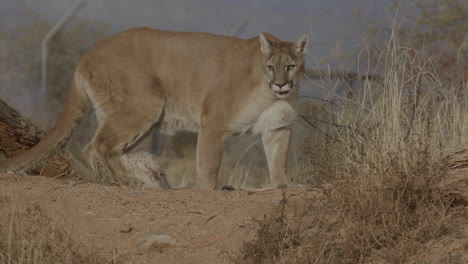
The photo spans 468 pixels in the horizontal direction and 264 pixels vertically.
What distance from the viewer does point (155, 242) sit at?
5.00 meters

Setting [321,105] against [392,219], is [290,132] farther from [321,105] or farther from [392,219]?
[392,219]

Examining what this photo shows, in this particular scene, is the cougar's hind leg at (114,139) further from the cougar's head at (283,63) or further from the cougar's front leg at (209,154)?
the cougar's head at (283,63)

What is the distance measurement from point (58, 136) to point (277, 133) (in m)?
2.38

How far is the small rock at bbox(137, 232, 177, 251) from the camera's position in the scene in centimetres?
497

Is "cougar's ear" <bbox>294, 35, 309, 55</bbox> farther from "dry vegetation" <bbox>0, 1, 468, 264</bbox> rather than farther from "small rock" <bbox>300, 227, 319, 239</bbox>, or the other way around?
"small rock" <bbox>300, 227, 319, 239</bbox>

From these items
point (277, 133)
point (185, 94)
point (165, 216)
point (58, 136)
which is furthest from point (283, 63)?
point (165, 216)

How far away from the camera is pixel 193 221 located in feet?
17.7

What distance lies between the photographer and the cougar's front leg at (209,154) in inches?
301

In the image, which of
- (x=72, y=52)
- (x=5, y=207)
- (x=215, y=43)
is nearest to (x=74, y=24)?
(x=72, y=52)

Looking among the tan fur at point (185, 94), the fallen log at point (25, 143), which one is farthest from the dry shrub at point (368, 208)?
the fallen log at point (25, 143)

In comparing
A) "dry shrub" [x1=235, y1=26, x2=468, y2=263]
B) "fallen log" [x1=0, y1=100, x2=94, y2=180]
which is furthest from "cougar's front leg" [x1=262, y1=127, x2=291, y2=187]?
"fallen log" [x1=0, y1=100, x2=94, y2=180]

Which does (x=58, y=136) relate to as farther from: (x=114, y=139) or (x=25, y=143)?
(x=25, y=143)

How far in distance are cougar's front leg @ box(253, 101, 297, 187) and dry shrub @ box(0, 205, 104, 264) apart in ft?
10.4

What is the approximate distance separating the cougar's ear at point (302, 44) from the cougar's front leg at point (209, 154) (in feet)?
4.09
